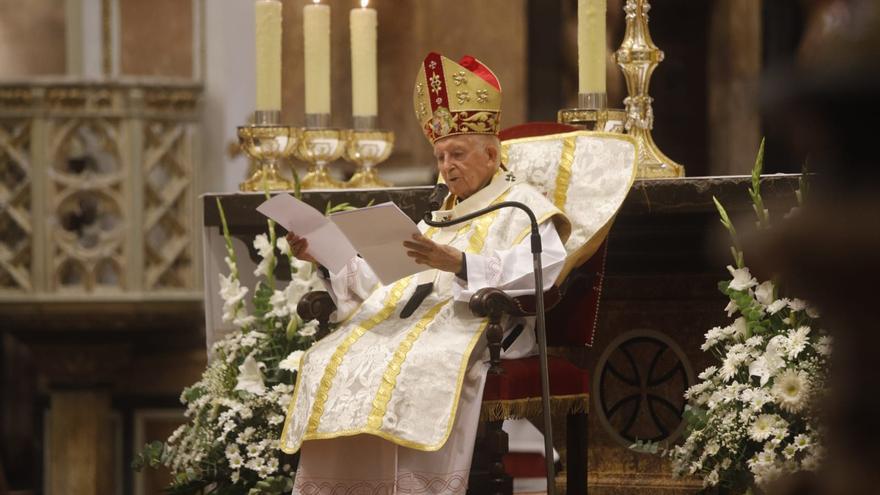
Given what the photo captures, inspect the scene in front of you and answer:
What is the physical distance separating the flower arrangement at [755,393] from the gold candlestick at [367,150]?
62.4 inches

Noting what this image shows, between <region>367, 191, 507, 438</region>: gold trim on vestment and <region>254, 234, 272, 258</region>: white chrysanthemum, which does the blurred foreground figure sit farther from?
<region>254, 234, 272, 258</region>: white chrysanthemum

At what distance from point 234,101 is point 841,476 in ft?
24.3

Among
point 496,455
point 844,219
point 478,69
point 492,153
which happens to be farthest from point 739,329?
point 844,219

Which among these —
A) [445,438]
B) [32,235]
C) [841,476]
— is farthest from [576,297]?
[32,235]

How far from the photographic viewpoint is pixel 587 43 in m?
4.14

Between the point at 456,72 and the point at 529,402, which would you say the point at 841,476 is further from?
the point at 456,72

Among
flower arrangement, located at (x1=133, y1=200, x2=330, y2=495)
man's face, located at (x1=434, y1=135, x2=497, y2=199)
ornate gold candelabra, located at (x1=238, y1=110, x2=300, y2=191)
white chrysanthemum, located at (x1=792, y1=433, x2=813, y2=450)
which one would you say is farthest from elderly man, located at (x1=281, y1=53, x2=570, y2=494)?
ornate gold candelabra, located at (x1=238, y1=110, x2=300, y2=191)

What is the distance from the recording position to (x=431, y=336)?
3.53m

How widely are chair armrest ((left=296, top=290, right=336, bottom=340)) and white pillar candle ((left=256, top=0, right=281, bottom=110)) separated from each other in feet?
3.80

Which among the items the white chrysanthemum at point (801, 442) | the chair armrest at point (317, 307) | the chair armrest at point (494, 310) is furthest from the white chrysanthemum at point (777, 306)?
the chair armrest at point (317, 307)

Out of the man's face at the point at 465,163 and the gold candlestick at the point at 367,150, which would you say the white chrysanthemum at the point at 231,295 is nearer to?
the gold candlestick at the point at 367,150

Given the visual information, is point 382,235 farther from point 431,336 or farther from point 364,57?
point 364,57

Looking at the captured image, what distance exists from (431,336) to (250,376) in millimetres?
740

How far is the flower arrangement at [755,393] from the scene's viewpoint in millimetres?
3197
